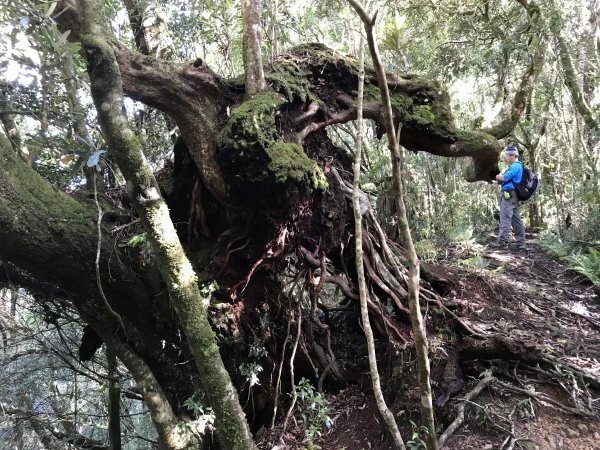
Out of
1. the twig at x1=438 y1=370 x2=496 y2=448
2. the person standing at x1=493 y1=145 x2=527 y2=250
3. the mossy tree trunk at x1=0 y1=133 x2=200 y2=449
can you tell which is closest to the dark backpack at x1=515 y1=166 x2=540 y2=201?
the person standing at x1=493 y1=145 x2=527 y2=250

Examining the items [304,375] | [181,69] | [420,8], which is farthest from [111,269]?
[420,8]

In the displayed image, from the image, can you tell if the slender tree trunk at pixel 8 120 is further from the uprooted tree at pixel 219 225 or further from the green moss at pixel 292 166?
the green moss at pixel 292 166

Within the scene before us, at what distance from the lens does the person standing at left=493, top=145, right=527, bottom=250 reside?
7398 millimetres

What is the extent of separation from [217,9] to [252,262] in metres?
4.54

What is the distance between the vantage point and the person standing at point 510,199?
24.3 ft

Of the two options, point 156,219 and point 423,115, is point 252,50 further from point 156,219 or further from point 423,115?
point 423,115

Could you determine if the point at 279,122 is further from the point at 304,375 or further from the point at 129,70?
the point at 304,375

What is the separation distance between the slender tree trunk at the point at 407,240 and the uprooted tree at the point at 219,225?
1.23 m

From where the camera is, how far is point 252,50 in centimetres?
390

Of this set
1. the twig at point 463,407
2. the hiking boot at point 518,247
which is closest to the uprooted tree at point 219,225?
the twig at point 463,407

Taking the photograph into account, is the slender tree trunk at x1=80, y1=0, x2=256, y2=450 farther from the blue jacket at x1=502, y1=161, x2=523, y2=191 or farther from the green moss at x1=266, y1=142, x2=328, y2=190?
the blue jacket at x1=502, y1=161, x2=523, y2=191

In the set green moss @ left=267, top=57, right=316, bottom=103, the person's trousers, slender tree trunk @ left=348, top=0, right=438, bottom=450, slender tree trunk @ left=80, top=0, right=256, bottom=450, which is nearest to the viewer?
slender tree trunk @ left=348, top=0, right=438, bottom=450

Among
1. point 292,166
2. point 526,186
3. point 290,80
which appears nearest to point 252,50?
point 290,80

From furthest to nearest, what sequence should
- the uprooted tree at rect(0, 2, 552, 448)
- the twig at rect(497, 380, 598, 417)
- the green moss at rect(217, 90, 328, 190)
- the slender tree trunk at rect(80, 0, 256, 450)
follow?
the green moss at rect(217, 90, 328, 190)
the twig at rect(497, 380, 598, 417)
the uprooted tree at rect(0, 2, 552, 448)
the slender tree trunk at rect(80, 0, 256, 450)
